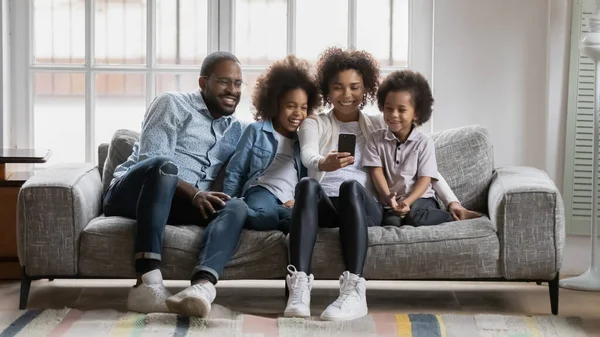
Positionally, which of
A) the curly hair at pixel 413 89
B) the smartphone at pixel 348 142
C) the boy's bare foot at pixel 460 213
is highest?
the curly hair at pixel 413 89

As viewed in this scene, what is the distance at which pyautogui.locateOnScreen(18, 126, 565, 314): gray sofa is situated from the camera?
11.8 ft

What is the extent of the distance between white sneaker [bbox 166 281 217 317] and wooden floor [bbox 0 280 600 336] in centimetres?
34

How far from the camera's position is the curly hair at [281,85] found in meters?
3.93

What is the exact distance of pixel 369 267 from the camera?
142 inches

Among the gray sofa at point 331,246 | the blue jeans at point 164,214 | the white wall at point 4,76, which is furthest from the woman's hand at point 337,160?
the white wall at point 4,76

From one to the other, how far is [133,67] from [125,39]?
134 millimetres

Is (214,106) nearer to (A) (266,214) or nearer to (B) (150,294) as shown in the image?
(A) (266,214)

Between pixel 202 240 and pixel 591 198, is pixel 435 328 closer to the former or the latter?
pixel 202 240

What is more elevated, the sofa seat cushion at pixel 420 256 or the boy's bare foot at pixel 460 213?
the boy's bare foot at pixel 460 213

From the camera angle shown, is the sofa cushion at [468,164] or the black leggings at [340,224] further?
the sofa cushion at [468,164]

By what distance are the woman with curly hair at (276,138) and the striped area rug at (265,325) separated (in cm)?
55

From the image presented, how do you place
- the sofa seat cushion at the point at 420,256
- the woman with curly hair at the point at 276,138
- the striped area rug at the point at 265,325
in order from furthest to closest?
the woman with curly hair at the point at 276,138
the sofa seat cushion at the point at 420,256
the striped area rug at the point at 265,325

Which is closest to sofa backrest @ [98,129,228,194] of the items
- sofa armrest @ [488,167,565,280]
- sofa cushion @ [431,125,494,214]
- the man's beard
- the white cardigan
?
the man's beard

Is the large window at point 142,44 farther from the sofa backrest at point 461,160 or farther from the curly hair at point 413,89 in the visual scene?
the curly hair at point 413,89
